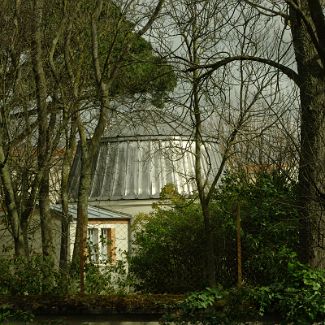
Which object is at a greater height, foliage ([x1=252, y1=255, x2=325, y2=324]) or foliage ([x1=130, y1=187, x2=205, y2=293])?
foliage ([x1=130, y1=187, x2=205, y2=293])

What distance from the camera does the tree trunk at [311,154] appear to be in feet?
34.6

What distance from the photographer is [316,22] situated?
29.0 feet

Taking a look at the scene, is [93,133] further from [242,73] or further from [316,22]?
[316,22]

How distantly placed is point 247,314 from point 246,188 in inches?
204

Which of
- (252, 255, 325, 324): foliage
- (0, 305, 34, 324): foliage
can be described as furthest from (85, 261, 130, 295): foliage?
(252, 255, 325, 324): foliage

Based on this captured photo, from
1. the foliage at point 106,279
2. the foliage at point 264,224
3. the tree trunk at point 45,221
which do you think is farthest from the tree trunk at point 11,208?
the foliage at point 264,224

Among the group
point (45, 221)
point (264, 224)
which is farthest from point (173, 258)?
point (45, 221)

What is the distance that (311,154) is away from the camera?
10680mm

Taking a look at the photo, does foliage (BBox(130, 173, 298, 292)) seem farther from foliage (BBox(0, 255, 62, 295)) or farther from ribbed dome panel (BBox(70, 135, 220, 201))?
ribbed dome panel (BBox(70, 135, 220, 201))

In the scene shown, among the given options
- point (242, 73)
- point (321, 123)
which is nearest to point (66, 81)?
point (242, 73)

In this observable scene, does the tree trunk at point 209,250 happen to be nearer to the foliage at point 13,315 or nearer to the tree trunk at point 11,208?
the tree trunk at point 11,208

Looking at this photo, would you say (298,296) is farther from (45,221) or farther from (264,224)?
(45,221)

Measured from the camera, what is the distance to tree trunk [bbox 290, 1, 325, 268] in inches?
415

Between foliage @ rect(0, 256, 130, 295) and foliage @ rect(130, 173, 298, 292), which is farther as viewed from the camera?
foliage @ rect(130, 173, 298, 292)
